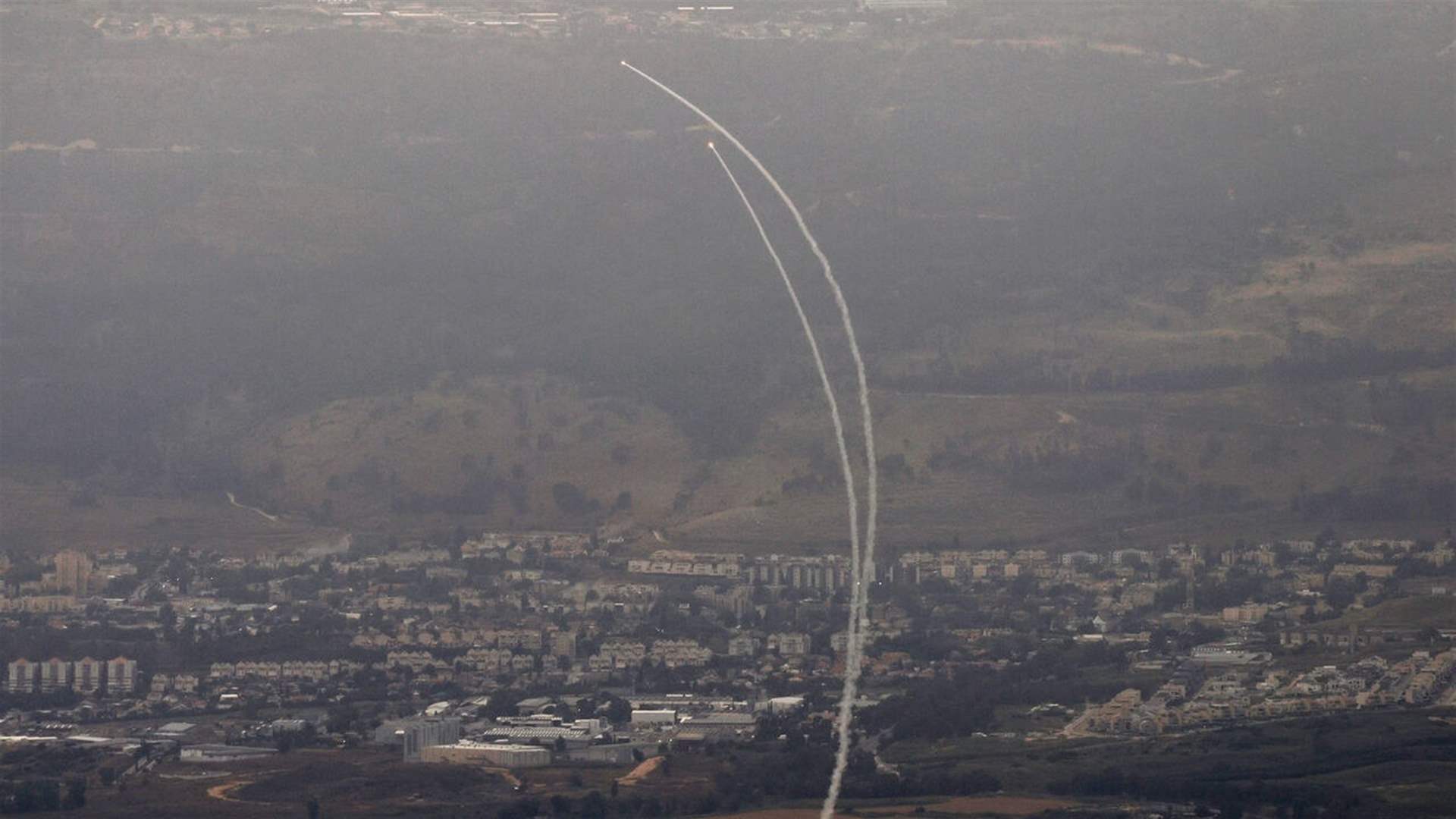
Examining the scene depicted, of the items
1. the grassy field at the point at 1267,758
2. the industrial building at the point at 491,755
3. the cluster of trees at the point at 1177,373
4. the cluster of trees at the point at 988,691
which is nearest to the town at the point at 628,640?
the industrial building at the point at 491,755

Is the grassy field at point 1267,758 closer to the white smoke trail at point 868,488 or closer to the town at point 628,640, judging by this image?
the town at point 628,640

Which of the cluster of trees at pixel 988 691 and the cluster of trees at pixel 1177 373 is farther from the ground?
the cluster of trees at pixel 1177 373

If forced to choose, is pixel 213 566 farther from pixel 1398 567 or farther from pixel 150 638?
pixel 1398 567

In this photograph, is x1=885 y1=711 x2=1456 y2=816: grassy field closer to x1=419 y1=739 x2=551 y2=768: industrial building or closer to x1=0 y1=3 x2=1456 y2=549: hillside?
x1=419 y1=739 x2=551 y2=768: industrial building

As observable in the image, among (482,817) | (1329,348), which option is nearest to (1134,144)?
(1329,348)

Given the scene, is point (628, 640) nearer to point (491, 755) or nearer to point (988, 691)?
point (988, 691)

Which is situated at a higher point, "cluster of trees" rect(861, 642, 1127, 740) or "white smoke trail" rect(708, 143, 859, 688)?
"white smoke trail" rect(708, 143, 859, 688)

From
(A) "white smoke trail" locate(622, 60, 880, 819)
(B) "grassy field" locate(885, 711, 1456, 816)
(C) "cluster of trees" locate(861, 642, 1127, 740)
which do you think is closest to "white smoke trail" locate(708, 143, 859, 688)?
(A) "white smoke trail" locate(622, 60, 880, 819)
